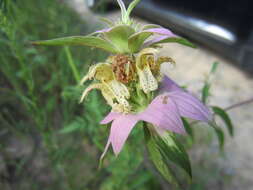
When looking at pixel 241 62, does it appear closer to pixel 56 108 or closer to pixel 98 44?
pixel 56 108

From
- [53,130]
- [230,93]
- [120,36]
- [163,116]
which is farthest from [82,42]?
[230,93]

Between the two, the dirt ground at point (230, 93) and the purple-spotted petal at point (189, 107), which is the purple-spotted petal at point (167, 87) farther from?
the dirt ground at point (230, 93)

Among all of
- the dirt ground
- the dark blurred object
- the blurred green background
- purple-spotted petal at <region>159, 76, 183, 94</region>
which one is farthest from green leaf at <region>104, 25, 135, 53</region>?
the dark blurred object

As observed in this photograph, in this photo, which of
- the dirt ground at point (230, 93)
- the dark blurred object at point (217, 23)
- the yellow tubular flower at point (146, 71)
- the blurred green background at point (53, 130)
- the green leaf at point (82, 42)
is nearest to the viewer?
the green leaf at point (82, 42)

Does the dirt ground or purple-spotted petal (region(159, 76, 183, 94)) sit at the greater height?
purple-spotted petal (region(159, 76, 183, 94))

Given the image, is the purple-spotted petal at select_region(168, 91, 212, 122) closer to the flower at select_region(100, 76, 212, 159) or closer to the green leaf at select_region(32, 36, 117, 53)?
the flower at select_region(100, 76, 212, 159)

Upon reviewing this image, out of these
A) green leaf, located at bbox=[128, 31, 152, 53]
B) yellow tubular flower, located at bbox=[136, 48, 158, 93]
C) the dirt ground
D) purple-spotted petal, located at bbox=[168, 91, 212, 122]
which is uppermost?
green leaf, located at bbox=[128, 31, 152, 53]

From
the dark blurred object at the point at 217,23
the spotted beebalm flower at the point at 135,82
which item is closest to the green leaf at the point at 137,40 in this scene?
the spotted beebalm flower at the point at 135,82
